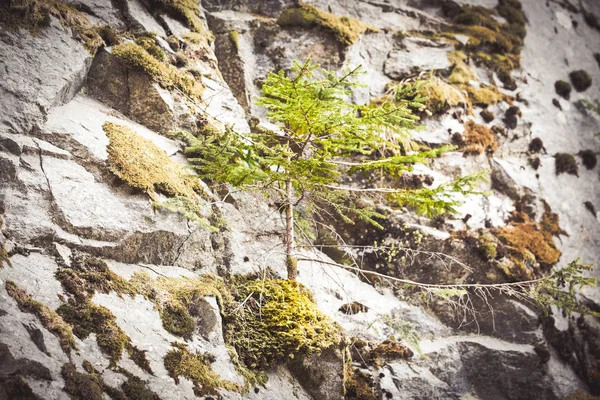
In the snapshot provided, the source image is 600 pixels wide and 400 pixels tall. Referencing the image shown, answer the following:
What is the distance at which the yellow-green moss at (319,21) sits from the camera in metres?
11.9

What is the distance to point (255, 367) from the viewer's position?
19.4 ft

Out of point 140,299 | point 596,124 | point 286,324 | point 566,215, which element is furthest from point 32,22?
point 596,124

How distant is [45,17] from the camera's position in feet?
22.0

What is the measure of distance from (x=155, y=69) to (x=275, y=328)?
6054mm

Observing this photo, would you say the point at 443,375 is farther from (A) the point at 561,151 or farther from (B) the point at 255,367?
(A) the point at 561,151

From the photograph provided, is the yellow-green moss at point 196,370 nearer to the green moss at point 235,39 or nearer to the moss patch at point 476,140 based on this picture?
the green moss at point 235,39

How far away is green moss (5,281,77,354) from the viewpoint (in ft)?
13.0

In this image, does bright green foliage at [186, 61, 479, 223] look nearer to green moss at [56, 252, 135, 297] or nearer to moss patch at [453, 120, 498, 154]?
green moss at [56, 252, 135, 297]

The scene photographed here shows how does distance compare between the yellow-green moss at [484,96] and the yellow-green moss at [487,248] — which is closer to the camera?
the yellow-green moss at [487,248]

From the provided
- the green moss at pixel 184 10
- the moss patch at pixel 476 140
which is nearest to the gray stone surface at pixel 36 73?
the green moss at pixel 184 10

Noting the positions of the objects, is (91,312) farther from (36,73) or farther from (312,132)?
(36,73)

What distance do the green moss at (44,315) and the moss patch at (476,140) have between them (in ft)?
36.0

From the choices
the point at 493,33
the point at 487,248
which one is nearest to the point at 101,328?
the point at 487,248

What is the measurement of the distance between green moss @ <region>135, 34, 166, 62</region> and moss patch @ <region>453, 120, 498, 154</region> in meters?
8.67
